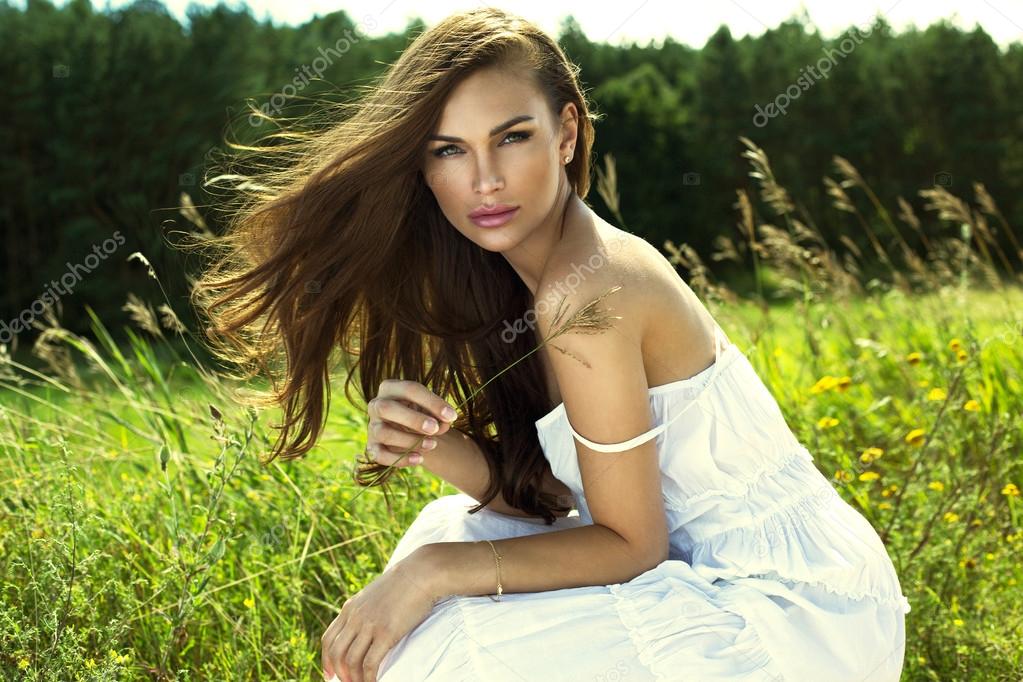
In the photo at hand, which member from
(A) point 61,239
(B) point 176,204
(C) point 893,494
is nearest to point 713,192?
(B) point 176,204

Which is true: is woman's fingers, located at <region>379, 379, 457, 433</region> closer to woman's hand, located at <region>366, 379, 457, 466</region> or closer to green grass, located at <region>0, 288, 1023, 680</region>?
woman's hand, located at <region>366, 379, 457, 466</region>

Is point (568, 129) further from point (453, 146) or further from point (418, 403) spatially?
point (418, 403)

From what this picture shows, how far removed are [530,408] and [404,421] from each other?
577 mm

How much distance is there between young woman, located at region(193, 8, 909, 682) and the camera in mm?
1995

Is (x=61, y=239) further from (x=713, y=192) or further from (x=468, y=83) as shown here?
(x=468, y=83)

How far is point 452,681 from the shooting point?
6.29ft

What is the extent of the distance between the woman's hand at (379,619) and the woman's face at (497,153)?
2.40 feet

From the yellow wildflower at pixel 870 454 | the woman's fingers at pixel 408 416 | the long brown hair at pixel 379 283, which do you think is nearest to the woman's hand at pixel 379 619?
the woman's fingers at pixel 408 416

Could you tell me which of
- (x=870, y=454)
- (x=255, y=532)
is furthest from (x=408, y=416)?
(x=870, y=454)

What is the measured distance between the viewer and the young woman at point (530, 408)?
78.5 inches

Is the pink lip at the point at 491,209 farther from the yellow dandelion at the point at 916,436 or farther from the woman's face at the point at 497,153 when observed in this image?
the yellow dandelion at the point at 916,436

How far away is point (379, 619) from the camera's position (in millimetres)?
2006

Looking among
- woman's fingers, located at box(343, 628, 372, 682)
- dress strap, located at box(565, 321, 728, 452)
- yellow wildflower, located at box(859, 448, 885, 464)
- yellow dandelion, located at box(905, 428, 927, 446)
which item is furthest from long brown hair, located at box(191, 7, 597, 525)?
yellow dandelion, located at box(905, 428, 927, 446)

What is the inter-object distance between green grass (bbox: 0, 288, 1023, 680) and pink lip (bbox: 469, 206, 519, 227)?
27.2 inches
